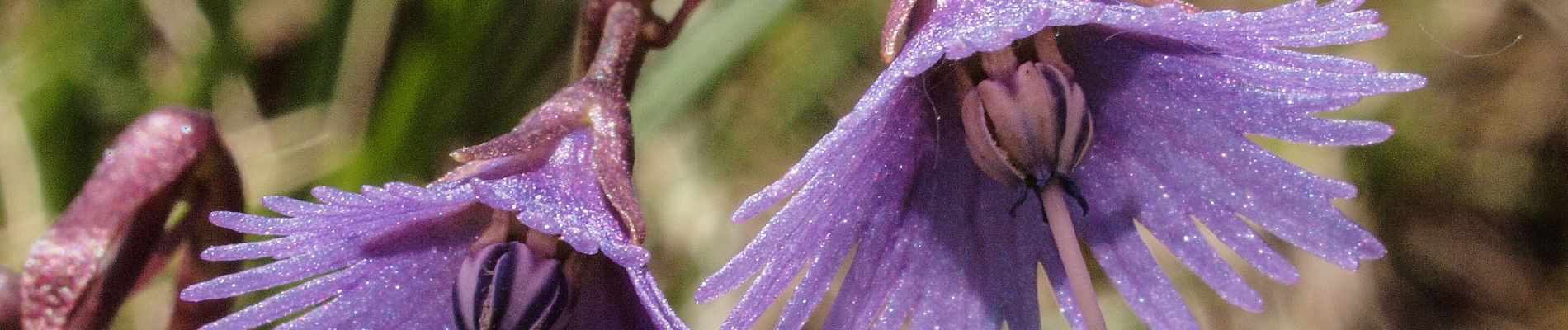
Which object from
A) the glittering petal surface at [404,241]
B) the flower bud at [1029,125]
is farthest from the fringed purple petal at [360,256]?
the flower bud at [1029,125]

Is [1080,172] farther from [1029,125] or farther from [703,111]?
[703,111]

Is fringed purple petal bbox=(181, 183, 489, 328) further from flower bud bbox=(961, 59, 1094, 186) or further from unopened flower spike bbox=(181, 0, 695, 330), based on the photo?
flower bud bbox=(961, 59, 1094, 186)

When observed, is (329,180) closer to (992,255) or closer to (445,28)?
(445,28)

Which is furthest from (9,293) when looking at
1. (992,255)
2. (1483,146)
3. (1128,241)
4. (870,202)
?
(1483,146)

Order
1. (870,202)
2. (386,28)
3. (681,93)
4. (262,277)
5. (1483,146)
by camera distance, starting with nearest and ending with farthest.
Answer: (262,277) < (870,202) < (681,93) < (386,28) < (1483,146)

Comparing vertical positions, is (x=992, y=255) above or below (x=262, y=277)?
below

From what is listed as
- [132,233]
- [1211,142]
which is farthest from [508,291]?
[1211,142]

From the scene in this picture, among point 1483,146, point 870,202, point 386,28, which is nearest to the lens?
point 870,202
